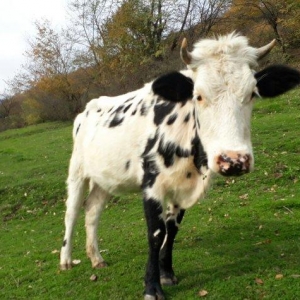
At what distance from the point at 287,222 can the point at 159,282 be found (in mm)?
3238

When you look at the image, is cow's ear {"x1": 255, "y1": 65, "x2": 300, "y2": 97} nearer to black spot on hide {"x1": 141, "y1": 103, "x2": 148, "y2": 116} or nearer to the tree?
black spot on hide {"x1": 141, "y1": 103, "x2": 148, "y2": 116}

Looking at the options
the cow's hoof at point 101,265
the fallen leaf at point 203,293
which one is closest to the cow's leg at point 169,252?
the fallen leaf at point 203,293

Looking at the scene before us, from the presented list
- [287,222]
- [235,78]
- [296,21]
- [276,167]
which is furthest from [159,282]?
[296,21]

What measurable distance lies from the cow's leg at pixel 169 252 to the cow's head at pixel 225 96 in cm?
180

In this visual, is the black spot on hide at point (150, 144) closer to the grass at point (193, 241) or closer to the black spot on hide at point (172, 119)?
the black spot on hide at point (172, 119)

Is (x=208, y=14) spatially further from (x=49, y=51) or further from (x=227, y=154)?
(x=227, y=154)

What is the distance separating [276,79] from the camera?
5.14m

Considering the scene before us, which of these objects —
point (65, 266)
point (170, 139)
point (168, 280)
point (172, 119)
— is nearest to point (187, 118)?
point (172, 119)

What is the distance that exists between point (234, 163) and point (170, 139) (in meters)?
1.51

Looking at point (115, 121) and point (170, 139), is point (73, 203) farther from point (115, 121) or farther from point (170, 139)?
point (170, 139)

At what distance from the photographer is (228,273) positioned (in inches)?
228

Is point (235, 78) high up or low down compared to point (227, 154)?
up

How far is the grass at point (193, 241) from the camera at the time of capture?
5.63 m

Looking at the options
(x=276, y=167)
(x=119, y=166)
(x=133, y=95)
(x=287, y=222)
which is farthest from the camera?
(x=276, y=167)
